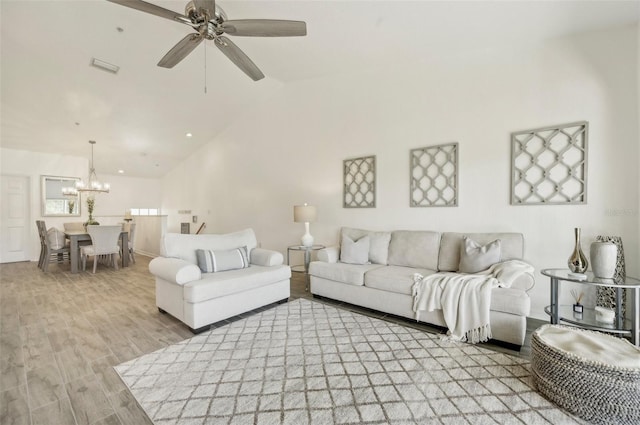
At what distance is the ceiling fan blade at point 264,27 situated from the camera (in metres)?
2.21

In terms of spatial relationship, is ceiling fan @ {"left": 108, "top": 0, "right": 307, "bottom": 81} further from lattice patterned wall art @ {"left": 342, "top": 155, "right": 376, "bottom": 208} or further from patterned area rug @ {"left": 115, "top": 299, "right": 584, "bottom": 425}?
patterned area rug @ {"left": 115, "top": 299, "right": 584, "bottom": 425}

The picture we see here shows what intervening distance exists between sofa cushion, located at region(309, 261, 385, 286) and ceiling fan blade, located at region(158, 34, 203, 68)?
2760 mm

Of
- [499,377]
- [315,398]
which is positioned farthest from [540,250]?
[315,398]

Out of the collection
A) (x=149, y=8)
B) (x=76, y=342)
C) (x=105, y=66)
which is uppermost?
(x=105, y=66)

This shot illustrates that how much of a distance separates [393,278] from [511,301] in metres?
1.06

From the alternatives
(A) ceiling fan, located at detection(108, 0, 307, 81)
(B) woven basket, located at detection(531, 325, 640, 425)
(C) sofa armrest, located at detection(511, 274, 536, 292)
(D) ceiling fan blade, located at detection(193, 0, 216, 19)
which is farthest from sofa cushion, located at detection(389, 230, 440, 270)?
(D) ceiling fan blade, located at detection(193, 0, 216, 19)

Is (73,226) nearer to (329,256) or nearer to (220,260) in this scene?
(220,260)

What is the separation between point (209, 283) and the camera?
271 cm

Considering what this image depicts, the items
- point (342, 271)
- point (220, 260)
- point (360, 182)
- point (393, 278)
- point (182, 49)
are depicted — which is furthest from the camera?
point (360, 182)

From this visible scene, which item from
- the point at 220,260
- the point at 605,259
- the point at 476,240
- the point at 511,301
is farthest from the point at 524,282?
the point at 220,260

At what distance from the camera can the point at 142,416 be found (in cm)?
156

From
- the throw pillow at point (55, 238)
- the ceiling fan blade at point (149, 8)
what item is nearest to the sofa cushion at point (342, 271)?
the ceiling fan blade at point (149, 8)

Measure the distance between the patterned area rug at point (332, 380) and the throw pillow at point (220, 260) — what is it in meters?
0.73

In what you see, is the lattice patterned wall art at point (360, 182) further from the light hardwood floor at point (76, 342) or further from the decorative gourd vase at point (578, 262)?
the decorative gourd vase at point (578, 262)
